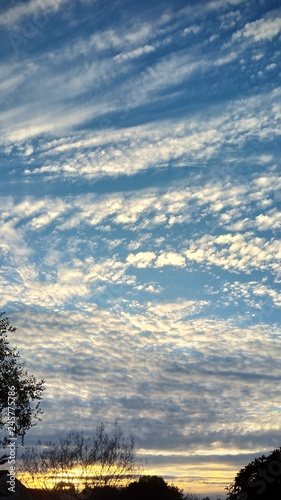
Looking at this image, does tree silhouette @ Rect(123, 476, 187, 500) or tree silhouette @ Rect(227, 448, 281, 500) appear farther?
tree silhouette @ Rect(123, 476, 187, 500)

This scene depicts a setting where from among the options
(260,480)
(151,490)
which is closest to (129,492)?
(151,490)

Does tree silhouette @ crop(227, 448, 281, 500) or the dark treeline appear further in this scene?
the dark treeline

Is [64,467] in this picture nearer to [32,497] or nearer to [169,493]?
[32,497]

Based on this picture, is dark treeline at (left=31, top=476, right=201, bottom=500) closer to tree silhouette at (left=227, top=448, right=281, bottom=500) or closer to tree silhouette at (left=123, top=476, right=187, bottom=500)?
tree silhouette at (left=123, top=476, right=187, bottom=500)

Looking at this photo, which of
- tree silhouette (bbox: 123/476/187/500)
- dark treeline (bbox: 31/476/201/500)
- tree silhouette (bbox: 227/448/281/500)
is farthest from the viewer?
tree silhouette (bbox: 123/476/187/500)

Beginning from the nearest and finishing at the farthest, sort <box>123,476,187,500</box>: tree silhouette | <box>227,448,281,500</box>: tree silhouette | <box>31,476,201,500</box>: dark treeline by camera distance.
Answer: <box>227,448,281,500</box>: tree silhouette, <box>31,476,201,500</box>: dark treeline, <box>123,476,187,500</box>: tree silhouette

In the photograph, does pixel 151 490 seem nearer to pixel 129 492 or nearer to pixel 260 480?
pixel 129 492

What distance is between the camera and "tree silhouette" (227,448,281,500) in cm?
2848

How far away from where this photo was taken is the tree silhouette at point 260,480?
28484mm

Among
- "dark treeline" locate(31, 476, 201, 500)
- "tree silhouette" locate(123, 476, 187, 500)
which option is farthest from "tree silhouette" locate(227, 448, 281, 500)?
"tree silhouette" locate(123, 476, 187, 500)

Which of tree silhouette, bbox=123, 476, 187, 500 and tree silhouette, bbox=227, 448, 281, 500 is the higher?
tree silhouette, bbox=227, 448, 281, 500

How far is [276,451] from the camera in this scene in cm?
3100

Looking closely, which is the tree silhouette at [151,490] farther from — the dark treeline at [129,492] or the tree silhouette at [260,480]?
the tree silhouette at [260,480]

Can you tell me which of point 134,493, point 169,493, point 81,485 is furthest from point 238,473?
point 169,493
